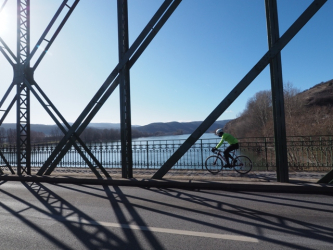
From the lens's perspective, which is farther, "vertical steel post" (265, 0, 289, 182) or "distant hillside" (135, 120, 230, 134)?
"distant hillside" (135, 120, 230, 134)

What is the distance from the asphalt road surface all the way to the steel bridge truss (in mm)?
1980

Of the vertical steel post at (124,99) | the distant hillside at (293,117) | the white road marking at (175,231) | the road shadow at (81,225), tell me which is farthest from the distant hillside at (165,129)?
the white road marking at (175,231)

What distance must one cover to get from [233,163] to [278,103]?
3.43m

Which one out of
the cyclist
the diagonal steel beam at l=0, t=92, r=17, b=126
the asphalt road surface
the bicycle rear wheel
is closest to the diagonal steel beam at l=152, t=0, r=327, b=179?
the asphalt road surface

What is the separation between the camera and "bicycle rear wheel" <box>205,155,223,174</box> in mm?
9828

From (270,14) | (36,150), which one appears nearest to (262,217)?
(270,14)

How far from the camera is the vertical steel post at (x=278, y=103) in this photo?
7125mm

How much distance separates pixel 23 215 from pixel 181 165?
776cm

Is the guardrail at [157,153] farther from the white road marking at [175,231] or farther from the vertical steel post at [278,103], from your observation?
the white road marking at [175,231]

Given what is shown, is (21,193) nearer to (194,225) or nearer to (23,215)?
(23,215)

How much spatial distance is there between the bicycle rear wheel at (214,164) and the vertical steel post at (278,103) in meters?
2.97

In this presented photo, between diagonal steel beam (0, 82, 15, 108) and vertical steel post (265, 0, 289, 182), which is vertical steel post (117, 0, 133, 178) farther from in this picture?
diagonal steel beam (0, 82, 15, 108)

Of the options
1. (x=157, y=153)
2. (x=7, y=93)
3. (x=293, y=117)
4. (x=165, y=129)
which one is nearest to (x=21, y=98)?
(x=7, y=93)

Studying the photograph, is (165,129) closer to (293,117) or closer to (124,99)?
(293,117)
